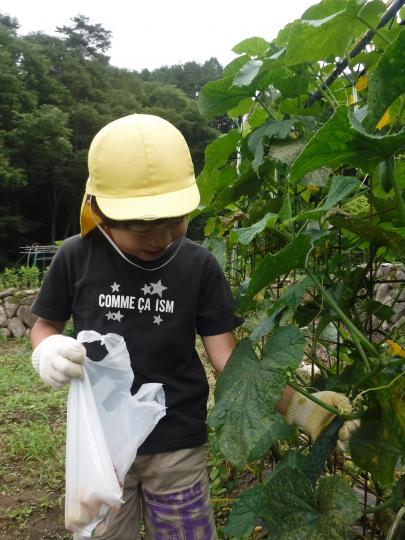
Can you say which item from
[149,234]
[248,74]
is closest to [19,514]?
[149,234]

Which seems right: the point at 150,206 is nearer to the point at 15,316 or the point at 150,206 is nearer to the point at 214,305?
the point at 214,305

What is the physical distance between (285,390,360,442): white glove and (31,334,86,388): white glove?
42cm

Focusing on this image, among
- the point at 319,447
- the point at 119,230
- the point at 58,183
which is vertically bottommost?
the point at 319,447

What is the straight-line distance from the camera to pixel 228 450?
76 cm

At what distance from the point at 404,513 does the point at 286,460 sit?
0.19 m

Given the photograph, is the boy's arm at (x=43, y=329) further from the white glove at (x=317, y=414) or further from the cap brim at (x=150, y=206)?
the white glove at (x=317, y=414)

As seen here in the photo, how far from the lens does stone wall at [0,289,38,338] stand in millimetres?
6879

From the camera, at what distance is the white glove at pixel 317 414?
0.80 meters

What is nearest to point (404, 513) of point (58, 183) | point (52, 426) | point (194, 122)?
point (52, 426)

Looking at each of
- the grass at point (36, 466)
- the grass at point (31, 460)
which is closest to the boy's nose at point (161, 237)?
the grass at point (36, 466)

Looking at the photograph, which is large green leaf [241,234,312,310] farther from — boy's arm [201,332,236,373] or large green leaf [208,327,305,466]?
boy's arm [201,332,236,373]

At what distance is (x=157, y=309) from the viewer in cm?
129

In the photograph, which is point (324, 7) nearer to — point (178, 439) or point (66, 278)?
point (66, 278)

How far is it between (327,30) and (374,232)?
285 mm
